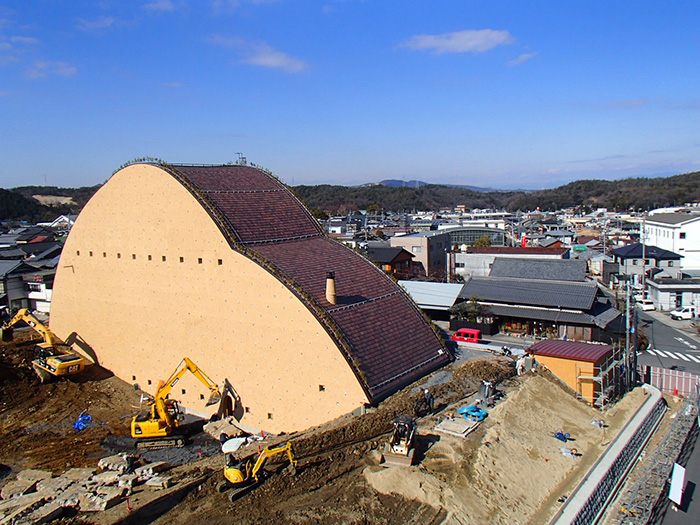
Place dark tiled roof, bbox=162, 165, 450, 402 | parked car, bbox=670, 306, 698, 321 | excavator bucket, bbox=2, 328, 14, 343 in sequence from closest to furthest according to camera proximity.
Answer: dark tiled roof, bbox=162, 165, 450, 402, excavator bucket, bbox=2, 328, 14, 343, parked car, bbox=670, 306, 698, 321

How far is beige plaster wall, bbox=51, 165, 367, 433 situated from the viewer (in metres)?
16.3

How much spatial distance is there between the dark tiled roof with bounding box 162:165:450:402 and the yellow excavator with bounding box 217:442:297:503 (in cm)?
355

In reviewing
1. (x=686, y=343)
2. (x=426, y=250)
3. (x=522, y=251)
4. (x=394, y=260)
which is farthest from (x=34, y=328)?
(x=686, y=343)

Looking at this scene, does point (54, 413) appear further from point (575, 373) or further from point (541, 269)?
point (541, 269)

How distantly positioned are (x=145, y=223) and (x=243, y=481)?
1308 cm

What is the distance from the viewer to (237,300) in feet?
58.7

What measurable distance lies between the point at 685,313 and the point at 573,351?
1971cm

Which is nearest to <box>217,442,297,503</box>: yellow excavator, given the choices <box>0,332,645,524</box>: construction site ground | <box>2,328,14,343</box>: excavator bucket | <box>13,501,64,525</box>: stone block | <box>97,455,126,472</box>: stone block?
<box>0,332,645,524</box>: construction site ground

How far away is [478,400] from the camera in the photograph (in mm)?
16188

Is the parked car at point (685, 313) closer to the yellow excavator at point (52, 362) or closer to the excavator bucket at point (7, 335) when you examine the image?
the yellow excavator at point (52, 362)

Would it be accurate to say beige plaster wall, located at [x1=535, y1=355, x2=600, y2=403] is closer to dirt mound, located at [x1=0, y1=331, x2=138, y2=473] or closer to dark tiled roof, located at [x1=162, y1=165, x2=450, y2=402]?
dark tiled roof, located at [x1=162, y1=165, x2=450, y2=402]

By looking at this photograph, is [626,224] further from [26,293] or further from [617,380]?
[26,293]

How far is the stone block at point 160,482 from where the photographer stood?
13.0 metres

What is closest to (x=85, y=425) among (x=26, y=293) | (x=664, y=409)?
(x=26, y=293)
